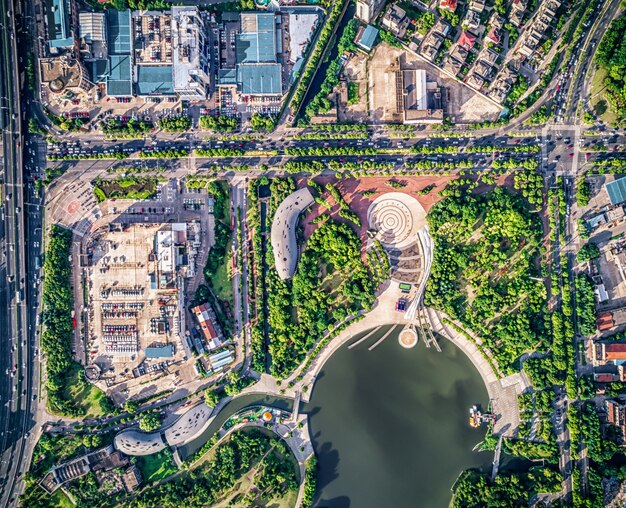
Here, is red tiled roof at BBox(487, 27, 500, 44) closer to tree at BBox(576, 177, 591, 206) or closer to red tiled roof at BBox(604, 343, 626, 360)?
tree at BBox(576, 177, 591, 206)

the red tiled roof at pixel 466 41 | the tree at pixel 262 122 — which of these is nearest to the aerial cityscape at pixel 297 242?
the tree at pixel 262 122

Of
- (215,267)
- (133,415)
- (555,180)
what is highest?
(555,180)

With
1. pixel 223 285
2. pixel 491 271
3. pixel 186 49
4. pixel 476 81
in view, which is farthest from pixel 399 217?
pixel 186 49

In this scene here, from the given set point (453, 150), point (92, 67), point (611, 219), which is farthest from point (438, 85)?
point (92, 67)

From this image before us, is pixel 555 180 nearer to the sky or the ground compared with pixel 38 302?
nearer to the sky

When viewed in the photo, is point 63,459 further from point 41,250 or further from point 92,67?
point 92,67

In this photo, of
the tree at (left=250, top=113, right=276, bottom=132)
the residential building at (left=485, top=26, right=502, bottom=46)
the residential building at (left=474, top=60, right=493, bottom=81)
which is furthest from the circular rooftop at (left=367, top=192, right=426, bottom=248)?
the residential building at (left=485, top=26, right=502, bottom=46)

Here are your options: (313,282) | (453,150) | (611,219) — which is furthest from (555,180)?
(313,282)

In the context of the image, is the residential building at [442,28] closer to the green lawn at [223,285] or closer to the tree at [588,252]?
the tree at [588,252]
